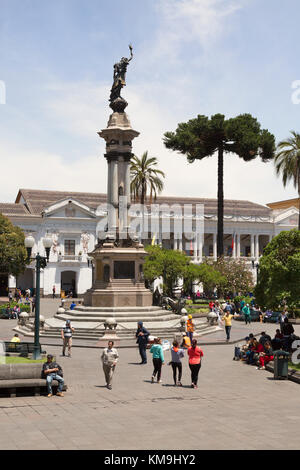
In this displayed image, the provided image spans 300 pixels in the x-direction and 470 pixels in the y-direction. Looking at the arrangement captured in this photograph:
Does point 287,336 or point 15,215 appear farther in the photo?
point 15,215

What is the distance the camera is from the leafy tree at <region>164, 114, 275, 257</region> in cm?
4956

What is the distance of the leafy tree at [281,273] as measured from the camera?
21.0 m

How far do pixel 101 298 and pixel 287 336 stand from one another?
1242 centimetres

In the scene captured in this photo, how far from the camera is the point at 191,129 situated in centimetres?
5147

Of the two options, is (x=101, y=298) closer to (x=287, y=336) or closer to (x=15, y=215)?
(x=287, y=336)

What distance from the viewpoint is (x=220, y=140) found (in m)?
50.9

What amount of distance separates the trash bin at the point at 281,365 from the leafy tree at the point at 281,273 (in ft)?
11.3

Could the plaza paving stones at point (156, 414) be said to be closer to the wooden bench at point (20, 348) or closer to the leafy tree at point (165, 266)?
the wooden bench at point (20, 348)

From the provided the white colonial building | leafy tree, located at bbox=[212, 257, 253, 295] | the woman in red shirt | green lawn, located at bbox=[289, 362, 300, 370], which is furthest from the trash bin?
the white colonial building

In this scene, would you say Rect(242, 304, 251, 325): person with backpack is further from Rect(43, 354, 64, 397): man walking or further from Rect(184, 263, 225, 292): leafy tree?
Rect(43, 354, 64, 397): man walking

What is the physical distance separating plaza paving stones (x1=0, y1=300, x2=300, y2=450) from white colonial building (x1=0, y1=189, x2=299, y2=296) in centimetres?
4363

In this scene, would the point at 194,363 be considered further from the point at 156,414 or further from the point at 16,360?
the point at 16,360

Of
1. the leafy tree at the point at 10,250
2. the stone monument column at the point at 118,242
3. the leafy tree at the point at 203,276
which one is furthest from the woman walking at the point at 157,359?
the leafy tree at the point at 10,250
